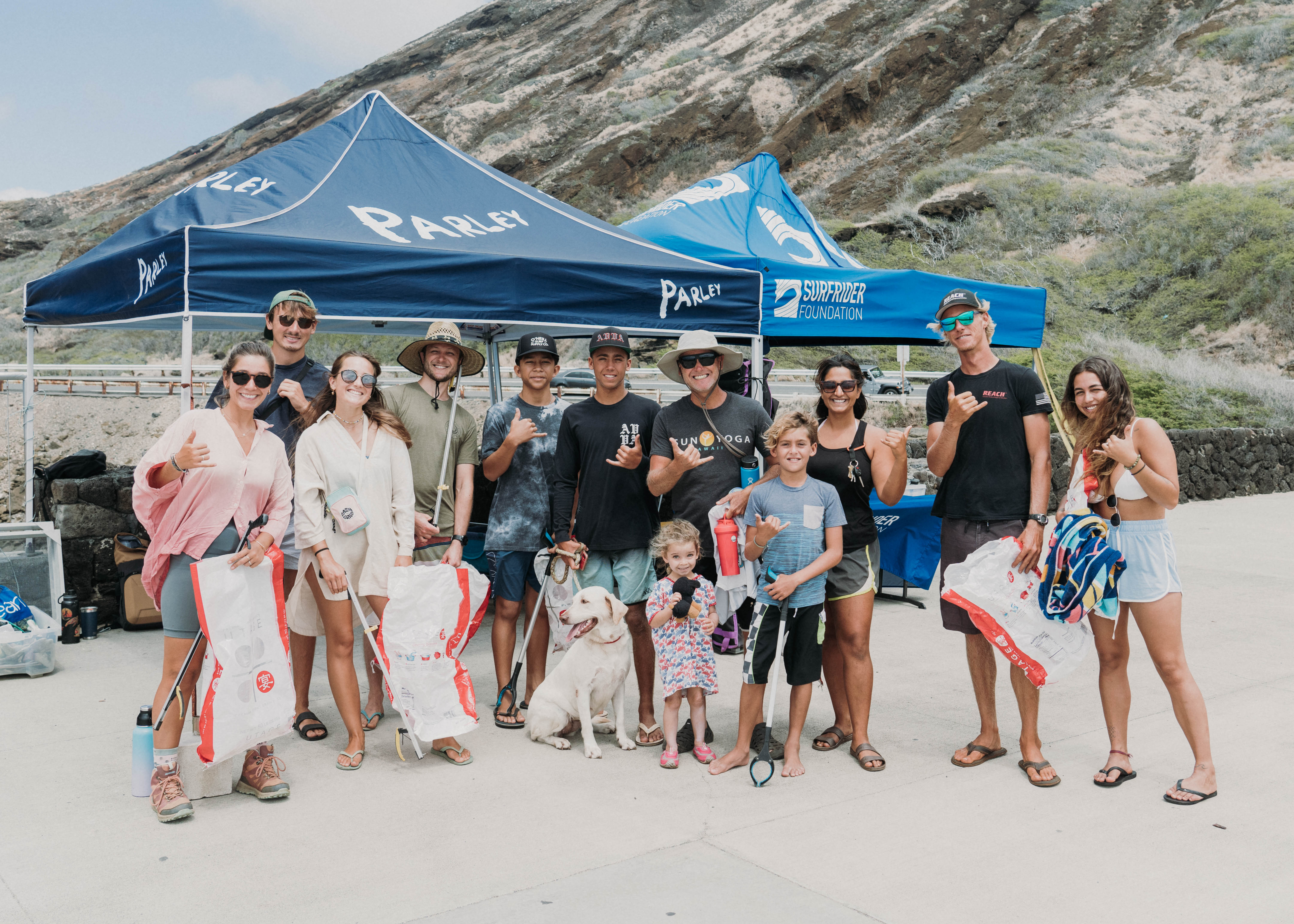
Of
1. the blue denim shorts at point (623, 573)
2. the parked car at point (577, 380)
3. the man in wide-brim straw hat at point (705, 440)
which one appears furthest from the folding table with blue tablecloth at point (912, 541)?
the parked car at point (577, 380)

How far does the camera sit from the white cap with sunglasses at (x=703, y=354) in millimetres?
4344

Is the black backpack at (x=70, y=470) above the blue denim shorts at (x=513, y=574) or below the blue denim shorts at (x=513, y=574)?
above

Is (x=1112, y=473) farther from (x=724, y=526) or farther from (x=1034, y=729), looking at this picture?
(x=724, y=526)

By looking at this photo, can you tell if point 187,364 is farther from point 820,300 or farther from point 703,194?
point 703,194

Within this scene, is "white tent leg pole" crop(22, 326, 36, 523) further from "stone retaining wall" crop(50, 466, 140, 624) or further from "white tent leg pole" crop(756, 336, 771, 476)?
"white tent leg pole" crop(756, 336, 771, 476)

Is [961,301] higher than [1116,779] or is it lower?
higher

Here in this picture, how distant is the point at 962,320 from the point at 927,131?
48782 mm

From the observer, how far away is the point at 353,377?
4062 mm

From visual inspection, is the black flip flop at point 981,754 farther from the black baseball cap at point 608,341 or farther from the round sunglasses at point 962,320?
the black baseball cap at point 608,341

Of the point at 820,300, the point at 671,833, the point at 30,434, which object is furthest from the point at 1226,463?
the point at 30,434

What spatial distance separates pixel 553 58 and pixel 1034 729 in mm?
75807

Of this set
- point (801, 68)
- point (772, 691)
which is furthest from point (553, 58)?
point (772, 691)

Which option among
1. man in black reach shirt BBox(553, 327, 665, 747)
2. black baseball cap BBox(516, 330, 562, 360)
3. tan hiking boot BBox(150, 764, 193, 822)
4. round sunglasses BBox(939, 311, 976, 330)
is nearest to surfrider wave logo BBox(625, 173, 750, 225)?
black baseball cap BBox(516, 330, 562, 360)

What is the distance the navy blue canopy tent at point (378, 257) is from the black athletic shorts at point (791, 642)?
2254mm
